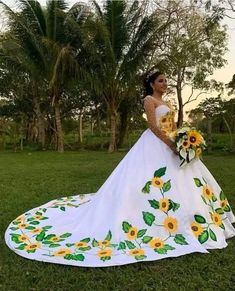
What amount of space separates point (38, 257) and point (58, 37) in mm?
16018

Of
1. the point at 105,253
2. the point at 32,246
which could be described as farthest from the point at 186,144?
the point at 32,246

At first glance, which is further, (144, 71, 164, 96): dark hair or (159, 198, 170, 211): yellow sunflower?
(144, 71, 164, 96): dark hair

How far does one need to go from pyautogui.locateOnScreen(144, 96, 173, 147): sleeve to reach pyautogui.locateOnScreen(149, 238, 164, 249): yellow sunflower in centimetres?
103

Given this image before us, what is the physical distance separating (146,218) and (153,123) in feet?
3.43

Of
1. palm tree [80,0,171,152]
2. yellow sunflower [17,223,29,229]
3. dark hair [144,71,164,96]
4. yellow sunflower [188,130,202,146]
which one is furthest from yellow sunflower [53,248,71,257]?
palm tree [80,0,171,152]

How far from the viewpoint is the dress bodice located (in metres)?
4.37

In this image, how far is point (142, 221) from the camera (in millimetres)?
3883

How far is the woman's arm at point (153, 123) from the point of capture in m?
4.22

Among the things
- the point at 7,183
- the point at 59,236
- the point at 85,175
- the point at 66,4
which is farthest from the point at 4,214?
the point at 66,4

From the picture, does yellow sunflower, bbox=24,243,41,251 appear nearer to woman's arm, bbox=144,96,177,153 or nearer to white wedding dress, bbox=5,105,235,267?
white wedding dress, bbox=5,105,235,267

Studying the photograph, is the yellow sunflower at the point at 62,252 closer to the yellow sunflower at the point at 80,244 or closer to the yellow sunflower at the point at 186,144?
the yellow sunflower at the point at 80,244

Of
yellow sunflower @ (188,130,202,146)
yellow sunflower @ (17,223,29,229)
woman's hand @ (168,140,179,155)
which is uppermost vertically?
yellow sunflower @ (188,130,202,146)

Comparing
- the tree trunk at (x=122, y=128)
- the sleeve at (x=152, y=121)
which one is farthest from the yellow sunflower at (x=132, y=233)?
the tree trunk at (x=122, y=128)

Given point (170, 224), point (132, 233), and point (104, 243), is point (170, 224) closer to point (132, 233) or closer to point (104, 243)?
point (132, 233)
